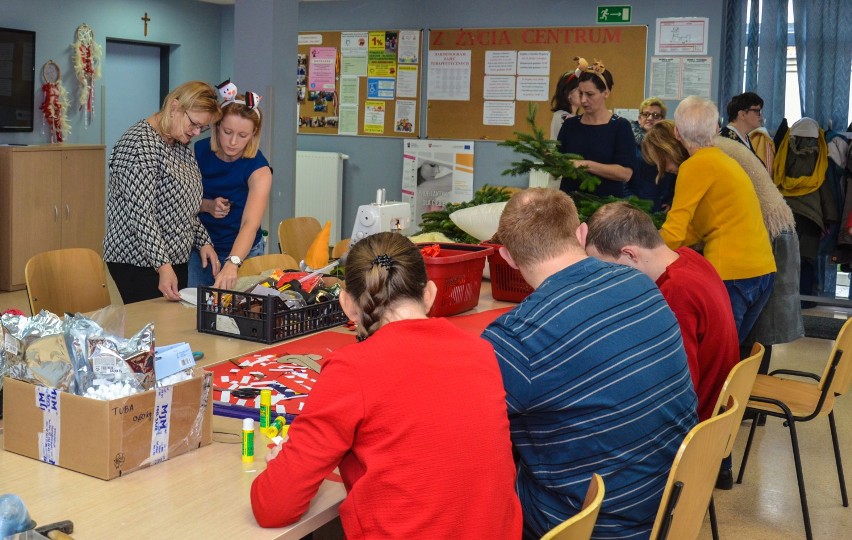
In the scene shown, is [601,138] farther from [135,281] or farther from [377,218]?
[135,281]

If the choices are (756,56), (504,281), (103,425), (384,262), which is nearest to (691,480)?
(384,262)

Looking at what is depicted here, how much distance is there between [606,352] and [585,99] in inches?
113

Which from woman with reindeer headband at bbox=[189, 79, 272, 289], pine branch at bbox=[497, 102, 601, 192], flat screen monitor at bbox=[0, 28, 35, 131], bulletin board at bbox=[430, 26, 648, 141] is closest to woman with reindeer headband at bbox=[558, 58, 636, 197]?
pine branch at bbox=[497, 102, 601, 192]

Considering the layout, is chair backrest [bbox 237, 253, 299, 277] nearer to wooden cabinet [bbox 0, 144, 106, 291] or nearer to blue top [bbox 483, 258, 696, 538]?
blue top [bbox 483, 258, 696, 538]

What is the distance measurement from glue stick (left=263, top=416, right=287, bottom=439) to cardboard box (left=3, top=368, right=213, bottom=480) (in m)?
0.17

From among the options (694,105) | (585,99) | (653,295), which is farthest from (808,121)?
(653,295)

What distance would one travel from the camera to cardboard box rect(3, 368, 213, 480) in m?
1.62

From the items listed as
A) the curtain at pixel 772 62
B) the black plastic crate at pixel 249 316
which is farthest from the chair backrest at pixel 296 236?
the curtain at pixel 772 62

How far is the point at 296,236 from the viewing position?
4551 millimetres

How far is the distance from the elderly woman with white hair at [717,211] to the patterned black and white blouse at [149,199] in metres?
1.85

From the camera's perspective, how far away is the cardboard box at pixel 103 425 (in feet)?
5.32

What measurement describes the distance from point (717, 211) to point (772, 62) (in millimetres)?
4016

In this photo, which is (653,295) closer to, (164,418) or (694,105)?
(164,418)

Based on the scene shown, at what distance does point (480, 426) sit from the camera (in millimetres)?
1505
